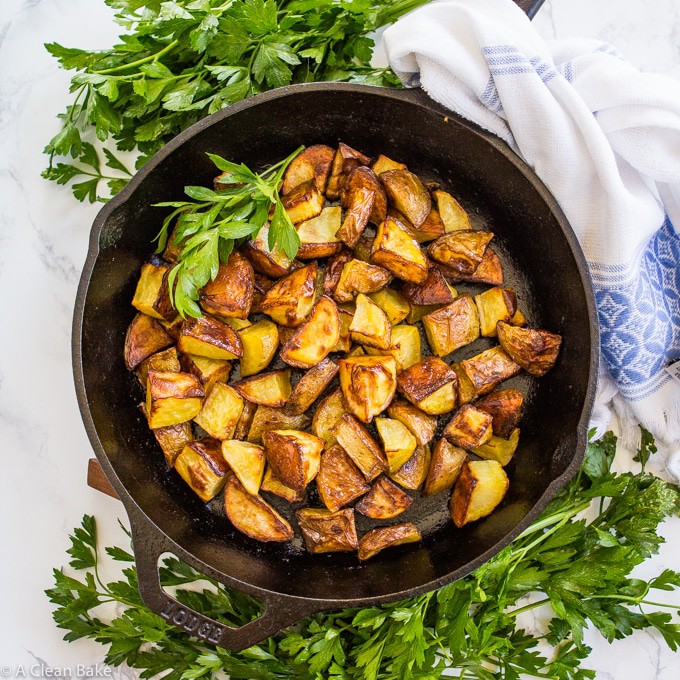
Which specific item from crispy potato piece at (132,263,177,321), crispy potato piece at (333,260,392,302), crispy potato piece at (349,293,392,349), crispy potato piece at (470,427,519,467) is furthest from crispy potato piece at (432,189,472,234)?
crispy potato piece at (132,263,177,321)

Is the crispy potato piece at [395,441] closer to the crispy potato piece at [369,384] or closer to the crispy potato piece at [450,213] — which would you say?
the crispy potato piece at [369,384]

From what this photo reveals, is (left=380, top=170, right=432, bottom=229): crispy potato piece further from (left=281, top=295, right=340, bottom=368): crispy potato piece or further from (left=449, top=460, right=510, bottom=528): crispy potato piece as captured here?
(left=449, top=460, right=510, bottom=528): crispy potato piece

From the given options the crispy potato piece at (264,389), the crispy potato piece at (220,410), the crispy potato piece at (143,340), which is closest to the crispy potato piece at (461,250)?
the crispy potato piece at (264,389)

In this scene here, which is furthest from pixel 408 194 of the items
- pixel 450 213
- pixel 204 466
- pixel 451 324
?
pixel 204 466

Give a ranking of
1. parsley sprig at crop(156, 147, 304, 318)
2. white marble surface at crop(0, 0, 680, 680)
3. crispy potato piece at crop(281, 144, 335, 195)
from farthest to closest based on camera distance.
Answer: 1. white marble surface at crop(0, 0, 680, 680)
2. crispy potato piece at crop(281, 144, 335, 195)
3. parsley sprig at crop(156, 147, 304, 318)

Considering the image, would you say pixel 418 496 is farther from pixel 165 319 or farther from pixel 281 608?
pixel 165 319

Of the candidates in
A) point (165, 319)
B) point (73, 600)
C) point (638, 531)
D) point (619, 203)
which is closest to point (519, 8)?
point (619, 203)
